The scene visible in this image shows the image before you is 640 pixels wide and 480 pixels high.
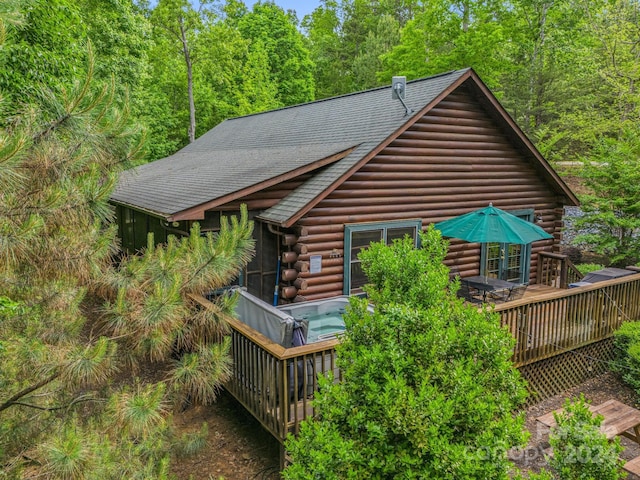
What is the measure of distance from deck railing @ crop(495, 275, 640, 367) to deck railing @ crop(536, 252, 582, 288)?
310 centimetres

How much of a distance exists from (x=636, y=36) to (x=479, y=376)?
19.2 meters

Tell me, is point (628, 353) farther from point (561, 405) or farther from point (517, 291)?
point (517, 291)

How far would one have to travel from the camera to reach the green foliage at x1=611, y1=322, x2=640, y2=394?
7020 millimetres

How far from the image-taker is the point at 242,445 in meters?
5.58

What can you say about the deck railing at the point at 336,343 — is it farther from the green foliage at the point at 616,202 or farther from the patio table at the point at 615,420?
the green foliage at the point at 616,202

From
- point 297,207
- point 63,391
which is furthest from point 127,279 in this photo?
point 297,207

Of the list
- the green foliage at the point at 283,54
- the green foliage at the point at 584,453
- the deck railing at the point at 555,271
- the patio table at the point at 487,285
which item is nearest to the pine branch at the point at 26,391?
the green foliage at the point at 584,453

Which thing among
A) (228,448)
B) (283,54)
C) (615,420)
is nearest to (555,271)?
(615,420)

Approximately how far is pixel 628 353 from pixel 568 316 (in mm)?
1227

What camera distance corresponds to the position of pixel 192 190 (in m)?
8.95

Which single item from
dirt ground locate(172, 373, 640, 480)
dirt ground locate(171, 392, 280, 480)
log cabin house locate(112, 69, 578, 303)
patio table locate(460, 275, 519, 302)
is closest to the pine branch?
dirt ground locate(172, 373, 640, 480)

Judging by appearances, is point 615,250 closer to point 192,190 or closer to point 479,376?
point 192,190

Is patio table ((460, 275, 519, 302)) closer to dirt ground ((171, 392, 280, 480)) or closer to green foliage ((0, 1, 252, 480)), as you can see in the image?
dirt ground ((171, 392, 280, 480))

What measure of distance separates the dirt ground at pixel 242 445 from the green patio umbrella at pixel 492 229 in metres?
2.77
